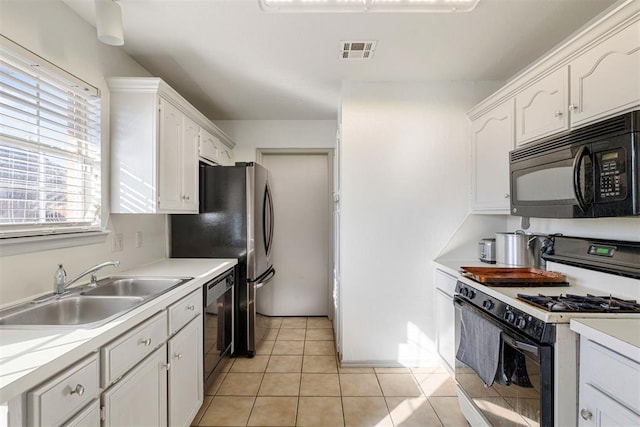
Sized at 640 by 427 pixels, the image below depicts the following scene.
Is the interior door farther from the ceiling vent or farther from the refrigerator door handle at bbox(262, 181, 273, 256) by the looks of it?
the ceiling vent

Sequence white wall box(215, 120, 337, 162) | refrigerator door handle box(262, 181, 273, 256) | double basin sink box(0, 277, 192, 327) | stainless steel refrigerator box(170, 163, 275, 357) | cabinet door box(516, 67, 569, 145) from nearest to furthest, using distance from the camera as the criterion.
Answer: double basin sink box(0, 277, 192, 327) → cabinet door box(516, 67, 569, 145) → stainless steel refrigerator box(170, 163, 275, 357) → refrigerator door handle box(262, 181, 273, 256) → white wall box(215, 120, 337, 162)

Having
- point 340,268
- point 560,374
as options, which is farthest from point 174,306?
point 560,374

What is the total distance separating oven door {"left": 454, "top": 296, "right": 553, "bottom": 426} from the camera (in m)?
1.27

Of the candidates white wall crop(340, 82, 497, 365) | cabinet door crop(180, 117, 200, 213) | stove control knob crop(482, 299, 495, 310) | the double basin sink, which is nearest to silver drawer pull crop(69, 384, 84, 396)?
the double basin sink

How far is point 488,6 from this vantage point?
5.73 feet

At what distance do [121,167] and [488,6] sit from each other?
Answer: 2.42 meters

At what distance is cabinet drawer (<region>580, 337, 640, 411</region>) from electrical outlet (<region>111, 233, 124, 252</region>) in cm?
256

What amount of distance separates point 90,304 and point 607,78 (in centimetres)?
272

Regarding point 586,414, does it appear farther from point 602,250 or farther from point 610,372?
point 602,250

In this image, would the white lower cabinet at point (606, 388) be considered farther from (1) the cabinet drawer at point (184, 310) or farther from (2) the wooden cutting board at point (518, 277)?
(1) the cabinet drawer at point (184, 310)

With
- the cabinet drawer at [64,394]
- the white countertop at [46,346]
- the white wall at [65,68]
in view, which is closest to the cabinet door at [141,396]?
the cabinet drawer at [64,394]

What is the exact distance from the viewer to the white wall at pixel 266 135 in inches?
150

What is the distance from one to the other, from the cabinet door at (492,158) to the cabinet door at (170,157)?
238cm

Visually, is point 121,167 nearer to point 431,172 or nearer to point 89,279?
point 89,279
